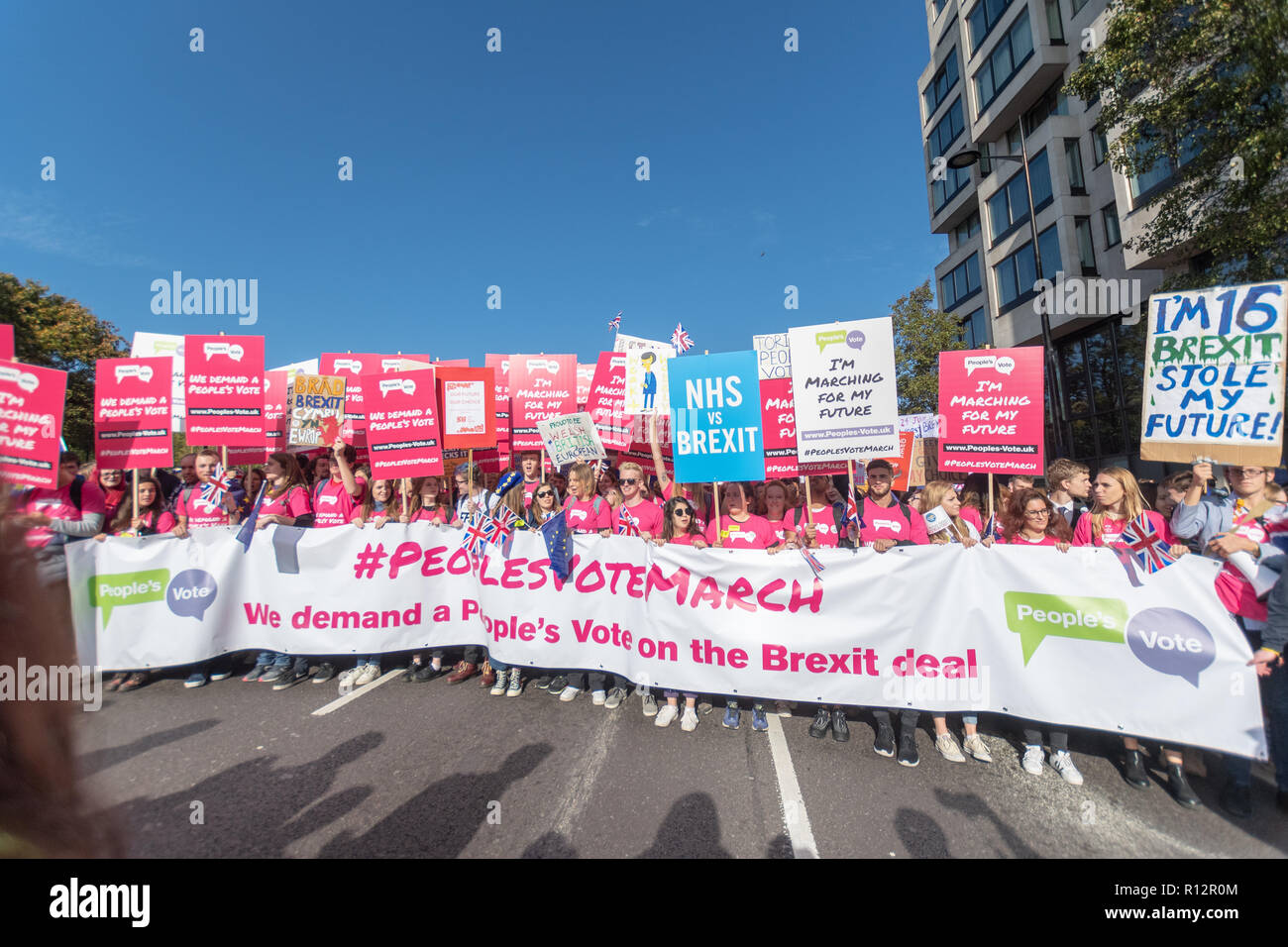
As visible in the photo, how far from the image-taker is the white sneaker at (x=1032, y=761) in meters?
3.72

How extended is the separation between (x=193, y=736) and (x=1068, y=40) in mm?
29254

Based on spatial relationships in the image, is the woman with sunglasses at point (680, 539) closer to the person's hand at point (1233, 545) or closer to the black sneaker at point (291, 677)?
the person's hand at point (1233, 545)

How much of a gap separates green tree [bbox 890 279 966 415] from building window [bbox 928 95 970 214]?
402 inches

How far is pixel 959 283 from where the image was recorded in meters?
30.6

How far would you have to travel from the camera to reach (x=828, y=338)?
497cm

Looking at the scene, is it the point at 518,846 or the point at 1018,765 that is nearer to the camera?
the point at 518,846

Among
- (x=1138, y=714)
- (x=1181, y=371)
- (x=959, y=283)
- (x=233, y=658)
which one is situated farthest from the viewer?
(x=959, y=283)

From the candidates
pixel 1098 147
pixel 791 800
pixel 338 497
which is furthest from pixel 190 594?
pixel 1098 147

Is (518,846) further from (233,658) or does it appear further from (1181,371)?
(1181,371)

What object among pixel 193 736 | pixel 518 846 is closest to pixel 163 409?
pixel 193 736

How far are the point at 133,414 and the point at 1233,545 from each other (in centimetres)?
906

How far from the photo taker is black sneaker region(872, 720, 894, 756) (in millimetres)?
4016

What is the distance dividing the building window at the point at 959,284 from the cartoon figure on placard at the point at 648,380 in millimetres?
27985

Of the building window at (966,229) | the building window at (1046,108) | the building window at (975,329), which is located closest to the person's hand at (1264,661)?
the building window at (1046,108)
